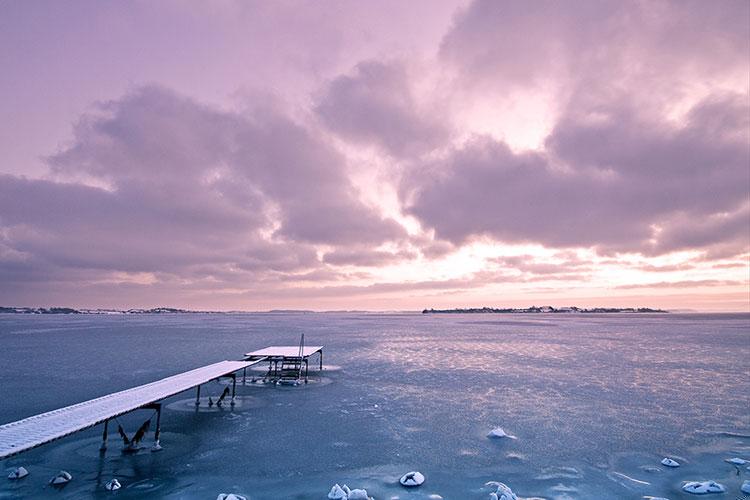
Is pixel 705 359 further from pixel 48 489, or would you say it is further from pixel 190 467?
pixel 48 489

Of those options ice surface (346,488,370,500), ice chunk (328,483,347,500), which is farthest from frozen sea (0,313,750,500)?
ice chunk (328,483,347,500)

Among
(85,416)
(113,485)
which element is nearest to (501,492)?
(113,485)

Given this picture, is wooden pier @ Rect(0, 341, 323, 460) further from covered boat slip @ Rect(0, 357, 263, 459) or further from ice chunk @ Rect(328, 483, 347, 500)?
ice chunk @ Rect(328, 483, 347, 500)

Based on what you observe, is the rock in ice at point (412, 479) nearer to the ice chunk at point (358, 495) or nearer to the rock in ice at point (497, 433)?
the ice chunk at point (358, 495)

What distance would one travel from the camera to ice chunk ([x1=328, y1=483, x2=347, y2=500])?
1205 centimetres

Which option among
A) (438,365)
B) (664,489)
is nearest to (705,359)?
(438,365)

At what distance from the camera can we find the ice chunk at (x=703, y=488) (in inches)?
504

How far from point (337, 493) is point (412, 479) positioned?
2565 millimetres

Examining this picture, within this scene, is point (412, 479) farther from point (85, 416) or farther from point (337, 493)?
point (85, 416)

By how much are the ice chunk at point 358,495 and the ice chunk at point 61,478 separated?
29.0 ft

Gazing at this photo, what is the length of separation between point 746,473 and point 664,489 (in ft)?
12.6

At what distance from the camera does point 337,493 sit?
12.2 metres

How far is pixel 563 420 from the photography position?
829 inches

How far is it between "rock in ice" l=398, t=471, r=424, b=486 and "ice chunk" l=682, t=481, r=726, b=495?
8.15 metres
